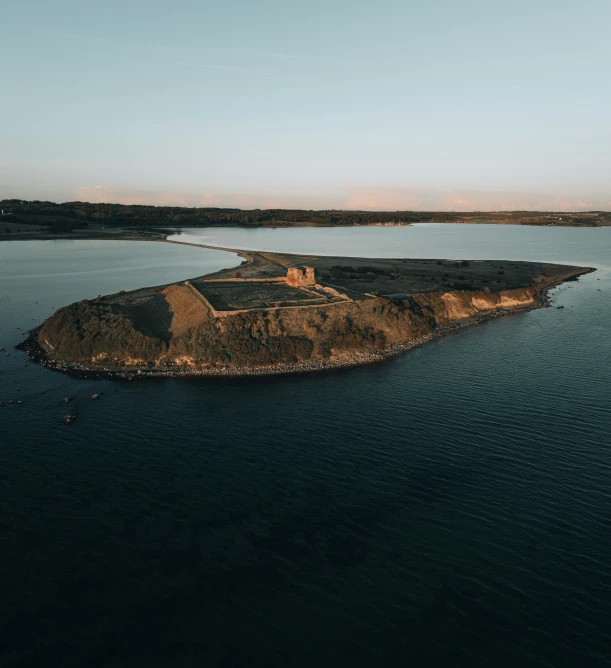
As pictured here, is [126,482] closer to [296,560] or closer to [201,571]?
[201,571]

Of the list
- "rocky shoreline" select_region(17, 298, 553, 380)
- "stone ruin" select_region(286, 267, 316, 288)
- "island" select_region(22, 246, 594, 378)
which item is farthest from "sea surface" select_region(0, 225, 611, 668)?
"stone ruin" select_region(286, 267, 316, 288)

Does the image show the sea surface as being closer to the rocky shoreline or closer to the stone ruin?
the rocky shoreline

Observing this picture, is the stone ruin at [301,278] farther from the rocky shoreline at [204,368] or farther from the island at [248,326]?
the rocky shoreline at [204,368]

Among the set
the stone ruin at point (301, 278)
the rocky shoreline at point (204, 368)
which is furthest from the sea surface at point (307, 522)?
the stone ruin at point (301, 278)

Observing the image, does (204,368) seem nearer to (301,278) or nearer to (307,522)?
(307,522)

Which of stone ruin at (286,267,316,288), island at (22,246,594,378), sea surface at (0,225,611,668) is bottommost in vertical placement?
sea surface at (0,225,611,668)

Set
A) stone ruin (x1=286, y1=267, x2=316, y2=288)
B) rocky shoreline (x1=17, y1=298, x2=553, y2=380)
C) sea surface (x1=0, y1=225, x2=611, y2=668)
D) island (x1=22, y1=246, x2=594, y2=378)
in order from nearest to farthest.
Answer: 1. sea surface (x1=0, y1=225, x2=611, y2=668)
2. rocky shoreline (x1=17, y1=298, x2=553, y2=380)
3. island (x1=22, y1=246, x2=594, y2=378)
4. stone ruin (x1=286, y1=267, x2=316, y2=288)

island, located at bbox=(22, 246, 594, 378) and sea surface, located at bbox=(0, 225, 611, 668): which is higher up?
island, located at bbox=(22, 246, 594, 378)
